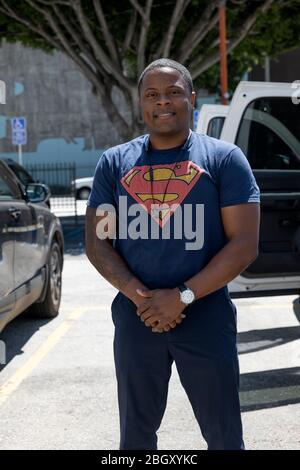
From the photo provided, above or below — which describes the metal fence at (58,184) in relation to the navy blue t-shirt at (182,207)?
below

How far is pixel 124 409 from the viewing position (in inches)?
105

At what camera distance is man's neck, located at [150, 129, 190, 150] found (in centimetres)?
263

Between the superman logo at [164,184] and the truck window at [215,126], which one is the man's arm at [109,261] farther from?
the truck window at [215,126]

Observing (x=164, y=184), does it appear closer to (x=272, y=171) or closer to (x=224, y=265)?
(x=224, y=265)

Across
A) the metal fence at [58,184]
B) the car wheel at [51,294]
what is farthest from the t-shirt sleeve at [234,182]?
the metal fence at [58,184]

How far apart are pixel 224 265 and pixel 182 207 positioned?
0.26 meters

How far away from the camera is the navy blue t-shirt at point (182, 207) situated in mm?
2576

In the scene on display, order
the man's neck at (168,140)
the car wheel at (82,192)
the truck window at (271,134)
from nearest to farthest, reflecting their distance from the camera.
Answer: the man's neck at (168,140)
the truck window at (271,134)
the car wheel at (82,192)

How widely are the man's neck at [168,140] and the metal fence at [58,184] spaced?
18.3 m

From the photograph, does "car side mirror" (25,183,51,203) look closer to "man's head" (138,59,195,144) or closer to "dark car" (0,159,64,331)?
"dark car" (0,159,64,331)

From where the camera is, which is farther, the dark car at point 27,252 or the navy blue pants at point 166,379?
the dark car at point 27,252

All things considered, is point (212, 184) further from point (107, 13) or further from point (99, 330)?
point (107, 13)

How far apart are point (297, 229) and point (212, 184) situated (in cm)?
279

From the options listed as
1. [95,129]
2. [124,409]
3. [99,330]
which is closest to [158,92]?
[124,409]
